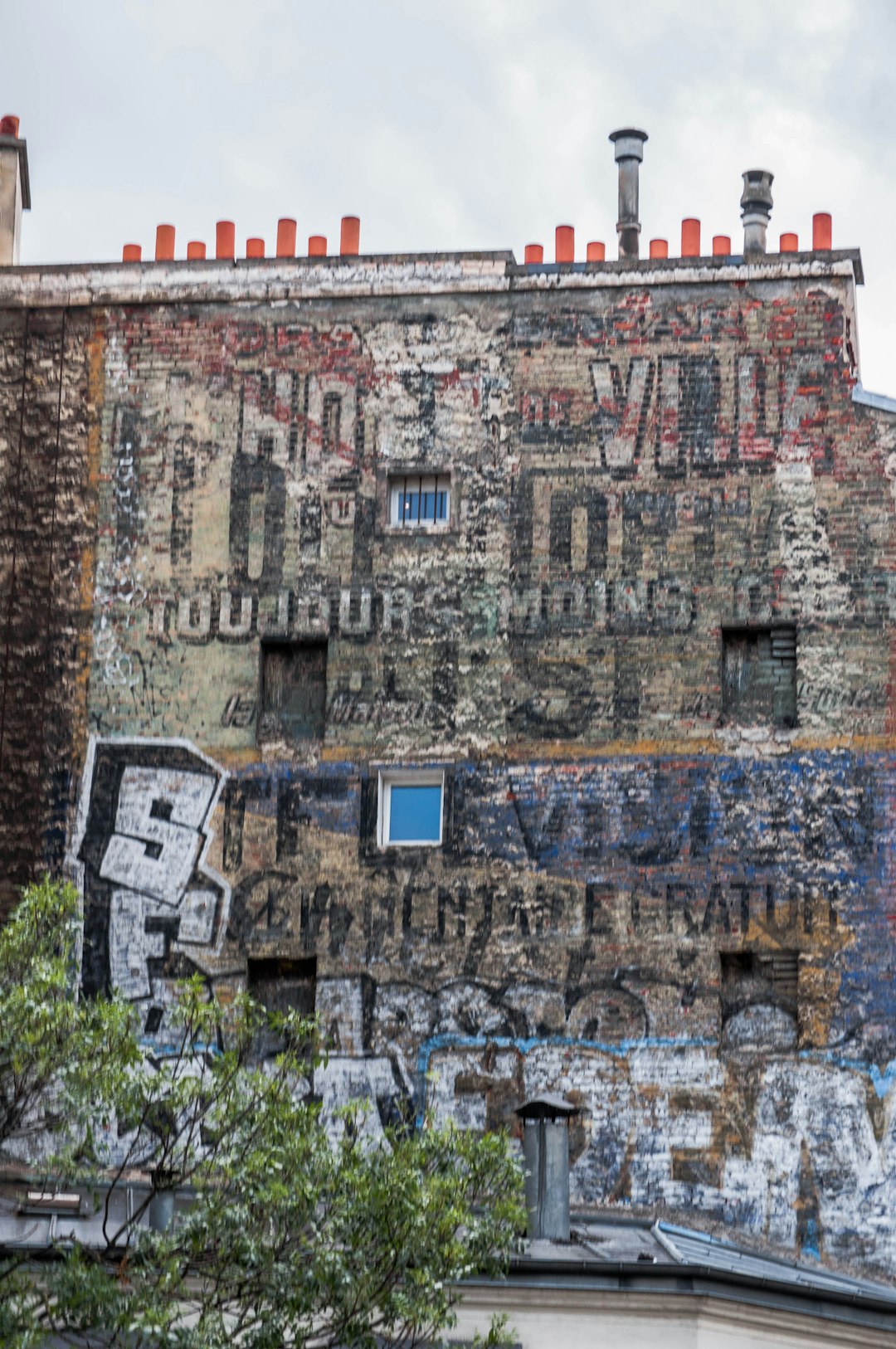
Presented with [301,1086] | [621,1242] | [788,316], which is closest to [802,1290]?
[621,1242]

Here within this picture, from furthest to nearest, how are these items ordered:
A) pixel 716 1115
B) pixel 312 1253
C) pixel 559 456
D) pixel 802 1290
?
1. pixel 559 456
2. pixel 716 1115
3. pixel 802 1290
4. pixel 312 1253

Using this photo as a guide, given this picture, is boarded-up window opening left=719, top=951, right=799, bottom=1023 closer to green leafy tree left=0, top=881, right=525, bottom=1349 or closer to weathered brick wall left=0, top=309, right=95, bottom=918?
weathered brick wall left=0, top=309, right=95, bottom=918

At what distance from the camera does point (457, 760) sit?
1307 inches

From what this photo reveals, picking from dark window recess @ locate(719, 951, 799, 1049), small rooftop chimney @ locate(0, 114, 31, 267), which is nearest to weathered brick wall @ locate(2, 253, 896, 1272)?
dark window recess @ locate(719, 951, 799, 1049)

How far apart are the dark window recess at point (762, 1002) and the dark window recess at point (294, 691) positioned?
5.97m

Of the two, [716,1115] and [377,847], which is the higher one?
[377,847]

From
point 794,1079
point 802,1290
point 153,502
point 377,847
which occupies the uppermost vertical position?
point 153,502

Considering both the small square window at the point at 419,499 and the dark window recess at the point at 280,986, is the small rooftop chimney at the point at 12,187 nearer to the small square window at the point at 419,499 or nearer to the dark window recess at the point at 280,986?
the small square window at the point at 419,499

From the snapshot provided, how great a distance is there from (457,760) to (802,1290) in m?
9.56

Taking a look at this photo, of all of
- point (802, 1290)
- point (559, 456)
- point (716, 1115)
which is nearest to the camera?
point (802, 1290)

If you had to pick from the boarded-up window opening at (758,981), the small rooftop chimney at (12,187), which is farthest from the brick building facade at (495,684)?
the small rooftop chimney at (12,187)

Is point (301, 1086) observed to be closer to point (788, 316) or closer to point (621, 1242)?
point (621, 1242)

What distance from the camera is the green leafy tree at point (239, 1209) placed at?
21.3 meters

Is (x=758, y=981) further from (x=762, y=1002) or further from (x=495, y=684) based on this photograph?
(x=495, y=684)
